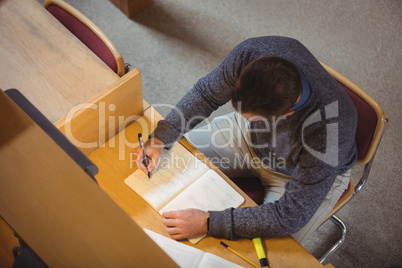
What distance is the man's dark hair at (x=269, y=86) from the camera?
104 cm

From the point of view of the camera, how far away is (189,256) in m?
1.20

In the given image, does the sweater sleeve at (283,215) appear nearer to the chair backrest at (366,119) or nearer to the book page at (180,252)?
the book page at (180,252)

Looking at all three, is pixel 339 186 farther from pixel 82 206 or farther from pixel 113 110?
pixel 82 206

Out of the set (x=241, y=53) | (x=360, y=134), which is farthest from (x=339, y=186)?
(x=241, y=53)

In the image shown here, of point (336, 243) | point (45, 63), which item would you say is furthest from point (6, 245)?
point (336, 243)

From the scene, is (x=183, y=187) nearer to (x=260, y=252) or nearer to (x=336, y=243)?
(x=260, y=252)

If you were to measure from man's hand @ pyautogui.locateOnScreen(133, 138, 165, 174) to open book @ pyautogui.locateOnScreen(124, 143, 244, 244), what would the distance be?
0.02m

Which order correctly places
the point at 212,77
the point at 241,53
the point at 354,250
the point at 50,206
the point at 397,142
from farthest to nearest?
the point at 397,142 < the point at 354,250 < the point at 212,77 < the point at 241,53 < the point at 50,206

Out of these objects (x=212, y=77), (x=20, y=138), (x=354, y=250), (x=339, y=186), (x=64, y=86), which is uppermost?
(x=20, y=138)

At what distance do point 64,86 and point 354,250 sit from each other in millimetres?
1726

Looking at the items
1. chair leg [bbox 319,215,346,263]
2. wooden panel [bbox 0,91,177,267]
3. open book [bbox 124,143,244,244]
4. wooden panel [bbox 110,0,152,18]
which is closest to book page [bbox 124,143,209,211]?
open book [bbox 124,143,244,244]

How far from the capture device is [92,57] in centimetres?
136

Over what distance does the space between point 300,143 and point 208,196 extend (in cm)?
37

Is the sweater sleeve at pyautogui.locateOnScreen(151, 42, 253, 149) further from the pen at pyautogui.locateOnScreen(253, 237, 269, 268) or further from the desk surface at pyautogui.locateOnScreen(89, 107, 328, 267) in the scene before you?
the pen at pyautogui.locateOnScreen(253, 237, 269, 268)
